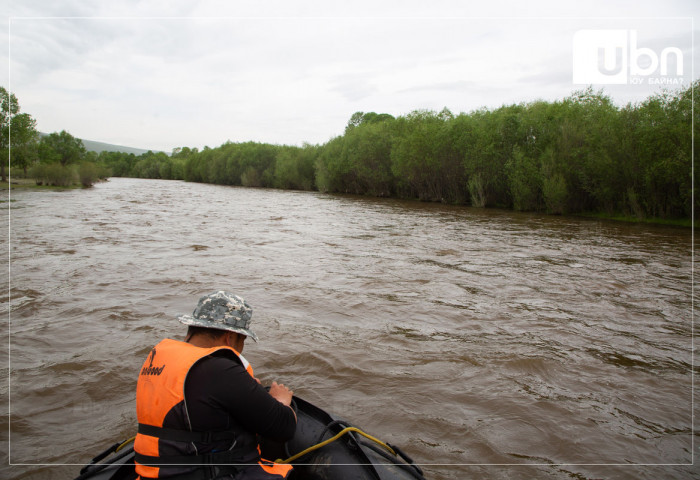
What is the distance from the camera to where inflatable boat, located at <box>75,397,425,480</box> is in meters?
2.35

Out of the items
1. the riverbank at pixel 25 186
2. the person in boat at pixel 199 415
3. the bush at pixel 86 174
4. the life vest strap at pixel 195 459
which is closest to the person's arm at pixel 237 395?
the person in boat at pixel 199 415

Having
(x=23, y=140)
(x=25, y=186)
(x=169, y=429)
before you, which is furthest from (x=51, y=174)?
(x=169, y=429)

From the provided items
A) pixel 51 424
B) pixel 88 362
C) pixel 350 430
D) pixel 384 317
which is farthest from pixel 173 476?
pixel 384 317

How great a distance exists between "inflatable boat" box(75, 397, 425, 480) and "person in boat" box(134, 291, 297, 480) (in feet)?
0.70

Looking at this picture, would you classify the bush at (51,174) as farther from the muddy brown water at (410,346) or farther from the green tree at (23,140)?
the muddy brown water at (410,346)

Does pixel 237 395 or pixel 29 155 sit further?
pixel 29 155

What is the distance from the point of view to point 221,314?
A: 7.70ft

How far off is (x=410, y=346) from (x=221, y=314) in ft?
13.3

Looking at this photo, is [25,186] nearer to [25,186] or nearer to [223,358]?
[25,186]

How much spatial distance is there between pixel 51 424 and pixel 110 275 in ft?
19.5

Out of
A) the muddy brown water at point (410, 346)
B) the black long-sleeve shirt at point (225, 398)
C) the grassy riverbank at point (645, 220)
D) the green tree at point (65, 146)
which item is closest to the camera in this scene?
the black long-sleeve shirt at point (225, 398)

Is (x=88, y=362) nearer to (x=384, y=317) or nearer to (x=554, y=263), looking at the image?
(x=384, y=317)

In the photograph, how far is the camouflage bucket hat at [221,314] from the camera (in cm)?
232

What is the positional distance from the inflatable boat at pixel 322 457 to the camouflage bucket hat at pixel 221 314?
0.71 metres
